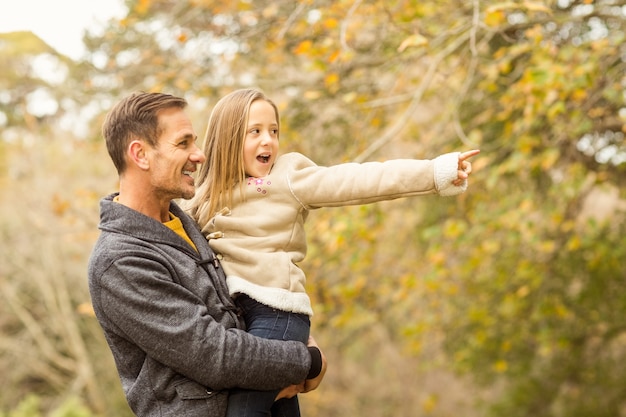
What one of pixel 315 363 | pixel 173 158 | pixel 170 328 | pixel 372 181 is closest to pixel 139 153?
pixel 173 158

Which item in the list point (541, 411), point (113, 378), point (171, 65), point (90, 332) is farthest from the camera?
point (90, 332)

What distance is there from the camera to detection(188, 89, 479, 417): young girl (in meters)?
1.96

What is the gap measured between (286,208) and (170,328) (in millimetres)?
487

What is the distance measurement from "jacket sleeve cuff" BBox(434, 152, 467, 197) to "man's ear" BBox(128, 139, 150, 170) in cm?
78

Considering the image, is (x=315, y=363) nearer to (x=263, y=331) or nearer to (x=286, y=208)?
(x=263, y=331)

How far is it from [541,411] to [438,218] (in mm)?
2938

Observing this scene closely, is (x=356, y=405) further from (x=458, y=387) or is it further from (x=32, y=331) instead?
(x=32, y=331)

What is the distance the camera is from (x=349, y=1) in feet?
13.0

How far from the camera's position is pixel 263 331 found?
200cm

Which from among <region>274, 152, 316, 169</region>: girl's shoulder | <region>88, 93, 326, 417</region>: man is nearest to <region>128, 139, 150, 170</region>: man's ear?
<region>88, 93, 326, 417</region>: man

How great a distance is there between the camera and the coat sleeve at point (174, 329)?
5.99ft

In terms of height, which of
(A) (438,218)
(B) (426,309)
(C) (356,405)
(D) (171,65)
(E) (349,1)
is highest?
(E) (349,1)

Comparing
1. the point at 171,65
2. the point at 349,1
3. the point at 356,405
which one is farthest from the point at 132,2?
the point at 356,405

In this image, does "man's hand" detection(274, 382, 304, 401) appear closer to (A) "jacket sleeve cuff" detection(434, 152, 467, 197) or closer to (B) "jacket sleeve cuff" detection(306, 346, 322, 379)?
(B) "jacket sleeve cuff" detection(306, 346, 322, 379)
